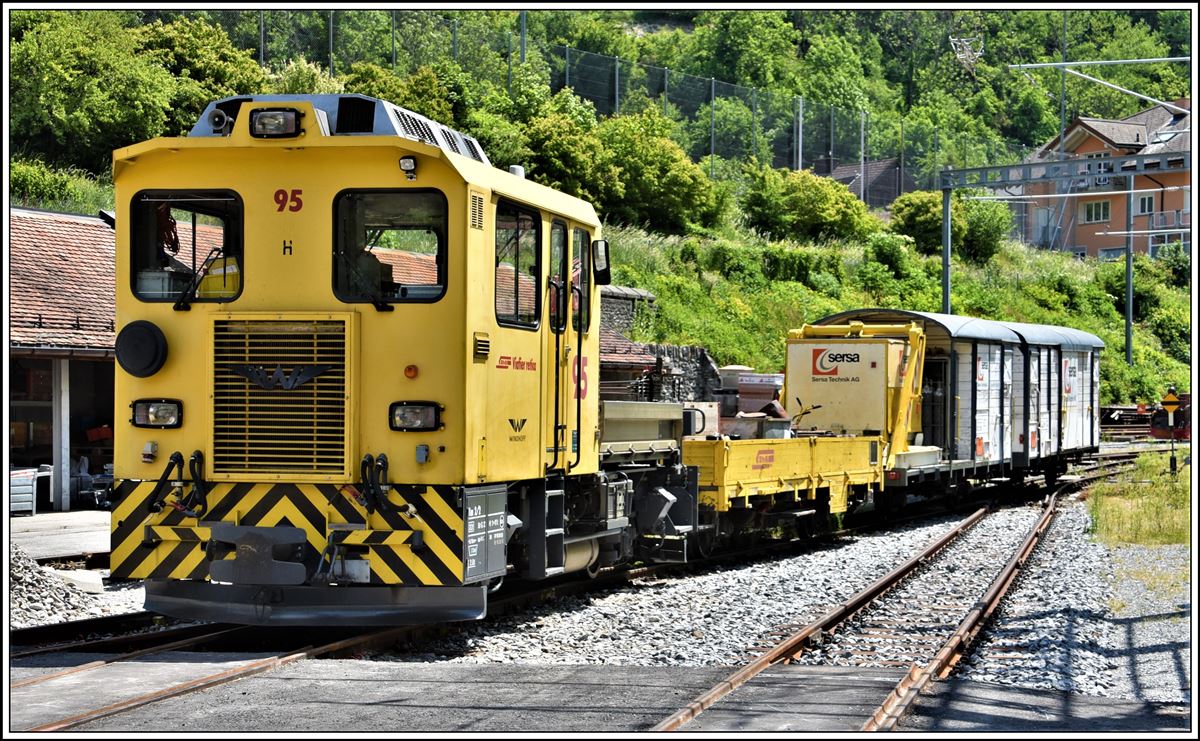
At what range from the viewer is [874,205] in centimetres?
7794

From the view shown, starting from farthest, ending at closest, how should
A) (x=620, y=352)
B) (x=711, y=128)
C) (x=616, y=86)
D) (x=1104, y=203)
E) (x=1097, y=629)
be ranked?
(x=1104, y=203)
(x=711, y=128)
(x=616, y=86)
(x=620, y=352)
(x=1097, y=629)

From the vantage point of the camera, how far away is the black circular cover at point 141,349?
10633mm

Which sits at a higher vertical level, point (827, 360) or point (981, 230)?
point (981, 230)

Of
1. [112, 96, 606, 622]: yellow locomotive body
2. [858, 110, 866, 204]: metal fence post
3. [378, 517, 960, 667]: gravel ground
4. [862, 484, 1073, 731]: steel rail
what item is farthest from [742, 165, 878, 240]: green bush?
[112, 96, 606, 622]: yellow locomotive body

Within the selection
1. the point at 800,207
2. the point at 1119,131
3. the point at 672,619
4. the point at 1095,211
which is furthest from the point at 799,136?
the point at 672,619

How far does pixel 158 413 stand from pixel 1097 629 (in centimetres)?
801

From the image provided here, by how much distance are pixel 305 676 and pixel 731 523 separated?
946 cm

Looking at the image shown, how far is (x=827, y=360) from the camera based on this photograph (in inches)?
920

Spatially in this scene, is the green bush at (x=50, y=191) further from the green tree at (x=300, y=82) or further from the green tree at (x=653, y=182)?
the green tree at (x=653, y=182)

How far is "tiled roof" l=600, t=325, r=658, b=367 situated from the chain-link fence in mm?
19431

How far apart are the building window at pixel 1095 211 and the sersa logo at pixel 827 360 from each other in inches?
2614

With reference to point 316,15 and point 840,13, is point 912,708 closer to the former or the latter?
point 316,15

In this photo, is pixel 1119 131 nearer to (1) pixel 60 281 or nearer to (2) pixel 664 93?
(2) pixel 664 93

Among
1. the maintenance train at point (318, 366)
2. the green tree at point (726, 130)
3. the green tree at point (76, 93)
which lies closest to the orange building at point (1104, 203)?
the green tree at point (726, 130)
